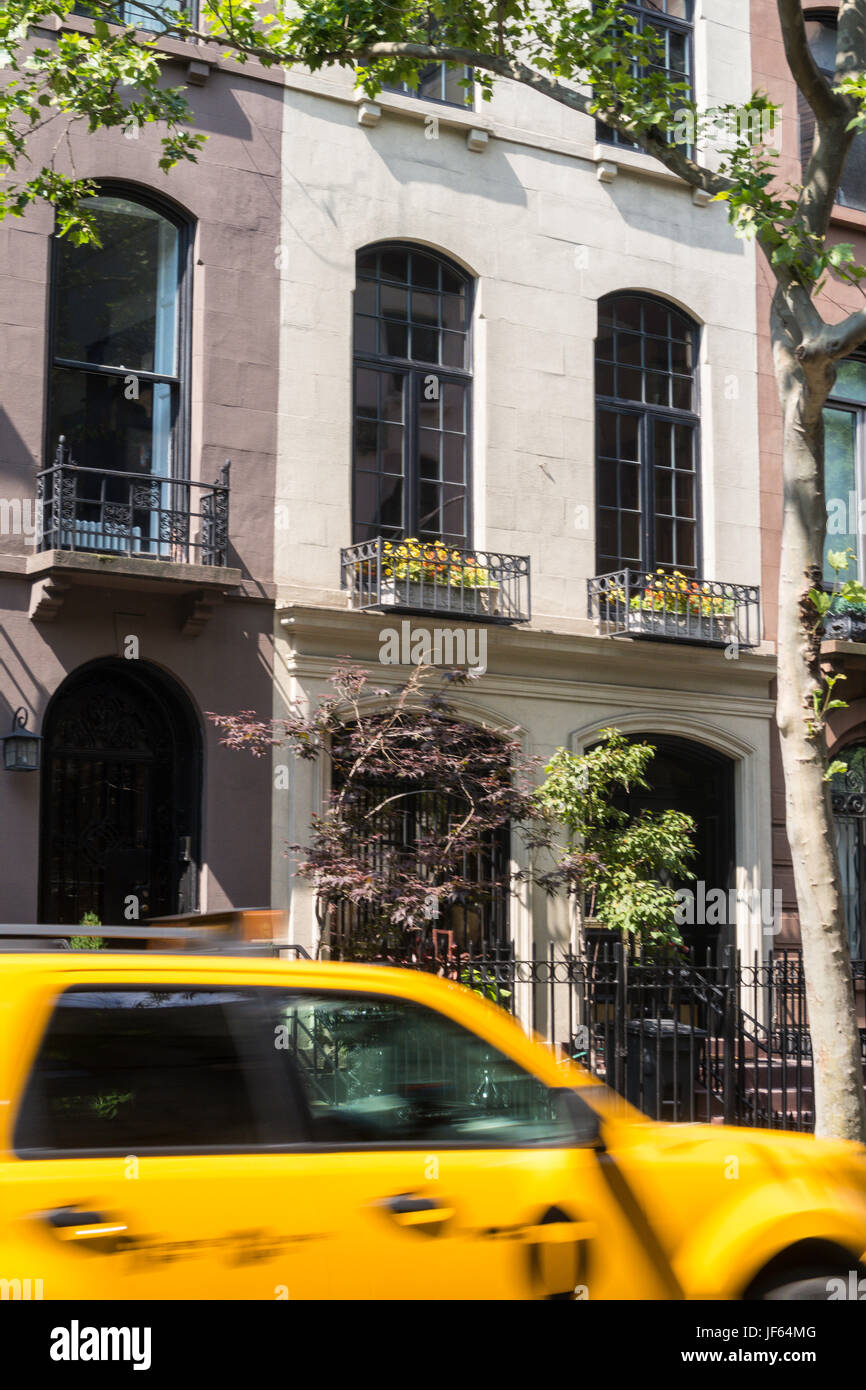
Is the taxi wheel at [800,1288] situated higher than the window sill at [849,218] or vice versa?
the window sill at [849,218]

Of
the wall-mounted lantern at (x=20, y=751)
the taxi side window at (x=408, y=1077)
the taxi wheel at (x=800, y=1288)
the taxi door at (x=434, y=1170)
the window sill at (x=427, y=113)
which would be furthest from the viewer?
the window sill at (x=427, y=113)

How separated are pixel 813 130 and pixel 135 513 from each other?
10.9 m

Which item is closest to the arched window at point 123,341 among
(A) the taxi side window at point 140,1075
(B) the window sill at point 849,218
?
(B) the window sill at point 849,218

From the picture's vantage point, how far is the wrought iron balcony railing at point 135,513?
525 inches

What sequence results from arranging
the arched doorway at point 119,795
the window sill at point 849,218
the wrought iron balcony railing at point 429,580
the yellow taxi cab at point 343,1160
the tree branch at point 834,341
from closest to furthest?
the yellow taxi cab at point 343,1160 < the tree branch at point 834,341 < the arched doorway at point 119,795 < the wrought iron balcony railing at point 429,580 < the window sill at point 849,218

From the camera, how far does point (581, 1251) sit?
196 inches

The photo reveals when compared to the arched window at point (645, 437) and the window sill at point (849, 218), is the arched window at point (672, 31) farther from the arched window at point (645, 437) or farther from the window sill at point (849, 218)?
the window sill at point (849, 218)

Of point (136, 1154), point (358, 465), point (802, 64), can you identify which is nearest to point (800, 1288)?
point (136, 1154)

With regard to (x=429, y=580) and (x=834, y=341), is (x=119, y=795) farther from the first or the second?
(x=834, y=341)

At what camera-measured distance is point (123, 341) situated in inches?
571

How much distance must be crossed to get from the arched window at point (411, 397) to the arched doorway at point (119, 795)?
9.34 ft

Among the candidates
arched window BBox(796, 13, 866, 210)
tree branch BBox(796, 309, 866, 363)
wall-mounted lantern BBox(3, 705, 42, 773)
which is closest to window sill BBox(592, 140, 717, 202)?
arched window BBox(796, 13, 866, 210)

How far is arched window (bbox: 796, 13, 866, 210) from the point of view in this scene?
19219 millimetres
